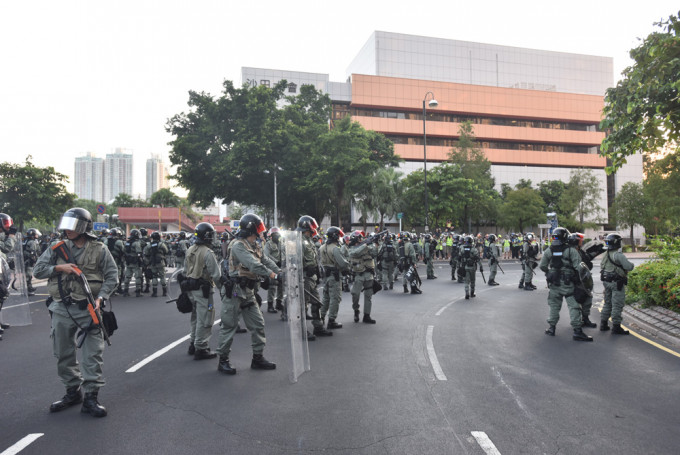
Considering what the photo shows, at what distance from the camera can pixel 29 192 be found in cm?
3133

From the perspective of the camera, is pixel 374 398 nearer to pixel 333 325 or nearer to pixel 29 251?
pixel 333 325

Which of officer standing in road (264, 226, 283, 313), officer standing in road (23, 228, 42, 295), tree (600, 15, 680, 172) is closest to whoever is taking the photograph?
tree (600, 15, 680, 172)

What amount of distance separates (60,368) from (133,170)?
177 metres

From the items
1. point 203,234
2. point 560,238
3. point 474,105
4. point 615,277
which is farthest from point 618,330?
point 474,105

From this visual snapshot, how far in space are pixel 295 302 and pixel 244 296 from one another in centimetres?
80

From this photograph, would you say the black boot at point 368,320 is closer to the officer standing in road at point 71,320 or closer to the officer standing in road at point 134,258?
the officer standing in road at point 71,320

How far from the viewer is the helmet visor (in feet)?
14.9

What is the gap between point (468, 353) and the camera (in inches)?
260

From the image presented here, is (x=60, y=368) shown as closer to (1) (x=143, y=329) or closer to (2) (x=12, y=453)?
(2) (x=12, y=453)

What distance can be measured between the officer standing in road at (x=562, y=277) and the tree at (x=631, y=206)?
132 feet

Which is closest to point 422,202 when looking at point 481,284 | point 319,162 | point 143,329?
point 319,162

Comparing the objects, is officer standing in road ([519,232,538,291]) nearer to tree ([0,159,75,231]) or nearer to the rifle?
the rifle

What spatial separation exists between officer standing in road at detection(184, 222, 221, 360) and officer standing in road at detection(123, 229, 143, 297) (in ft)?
A: 26.0

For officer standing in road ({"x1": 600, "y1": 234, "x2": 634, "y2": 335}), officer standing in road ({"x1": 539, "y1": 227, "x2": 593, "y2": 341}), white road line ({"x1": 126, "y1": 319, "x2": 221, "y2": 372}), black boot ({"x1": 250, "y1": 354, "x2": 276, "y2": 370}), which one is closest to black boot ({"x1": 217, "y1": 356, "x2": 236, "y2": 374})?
black boot ({"x1": 250, "y1": 354, "x2": 276, "y2": 370})
